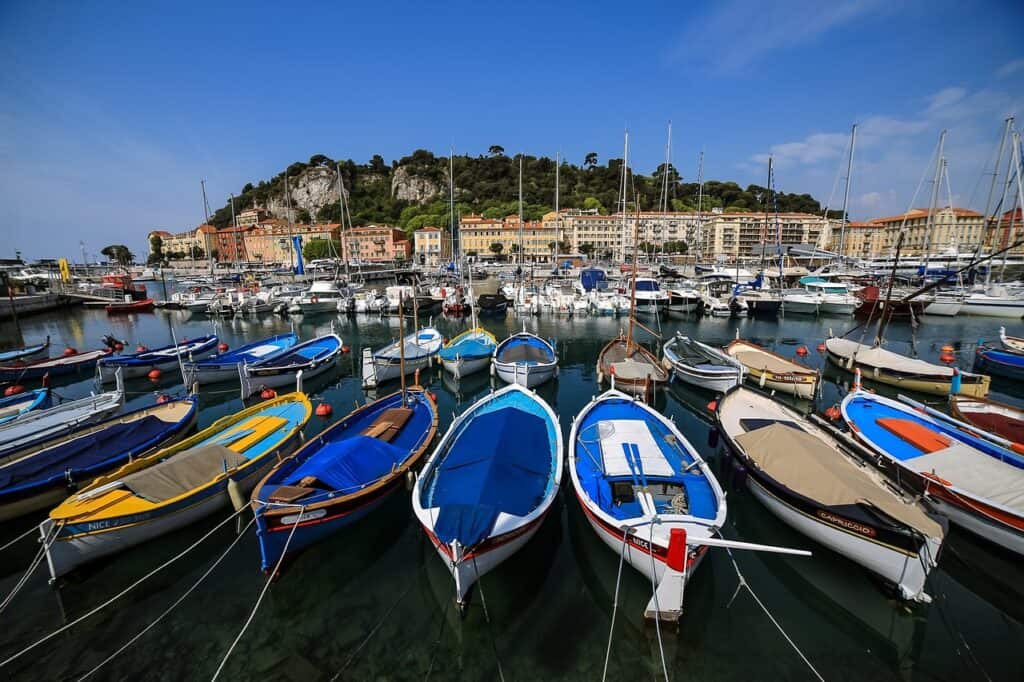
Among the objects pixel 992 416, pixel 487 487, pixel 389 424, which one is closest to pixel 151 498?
pixel 389 424

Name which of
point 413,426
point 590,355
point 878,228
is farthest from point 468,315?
point 878,228

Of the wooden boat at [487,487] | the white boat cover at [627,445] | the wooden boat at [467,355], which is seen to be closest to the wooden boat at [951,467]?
the white boat cover at [627,445]

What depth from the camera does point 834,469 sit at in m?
Answer: 9.05

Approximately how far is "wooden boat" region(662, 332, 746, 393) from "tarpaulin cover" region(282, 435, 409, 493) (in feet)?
47.7

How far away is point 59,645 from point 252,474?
164 inches

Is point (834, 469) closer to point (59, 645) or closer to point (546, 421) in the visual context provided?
point (546, 421)

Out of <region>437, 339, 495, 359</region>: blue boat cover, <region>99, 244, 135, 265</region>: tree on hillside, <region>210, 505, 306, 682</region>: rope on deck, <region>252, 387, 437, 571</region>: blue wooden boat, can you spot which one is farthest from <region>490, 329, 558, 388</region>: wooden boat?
<region>99, 244, 135, 265</region>: tree on hillside

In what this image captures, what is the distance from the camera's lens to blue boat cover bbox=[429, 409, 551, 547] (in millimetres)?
7316

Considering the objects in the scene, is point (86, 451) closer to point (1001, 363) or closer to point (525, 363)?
point (525, 363)

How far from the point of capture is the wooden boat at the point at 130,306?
4844cm

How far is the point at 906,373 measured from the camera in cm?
1880

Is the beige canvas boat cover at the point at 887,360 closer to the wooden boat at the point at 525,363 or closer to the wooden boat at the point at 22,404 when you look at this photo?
the wooden boat at the point at 525,363

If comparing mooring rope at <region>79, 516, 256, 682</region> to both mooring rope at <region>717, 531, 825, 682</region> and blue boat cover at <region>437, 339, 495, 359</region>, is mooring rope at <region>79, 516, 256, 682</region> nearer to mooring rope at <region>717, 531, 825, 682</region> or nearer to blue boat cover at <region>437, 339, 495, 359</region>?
mooring rope at <region>717, 531, 825, 682</region>

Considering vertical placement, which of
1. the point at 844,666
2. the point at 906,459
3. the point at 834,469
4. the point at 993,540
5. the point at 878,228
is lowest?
the point at 844,666
